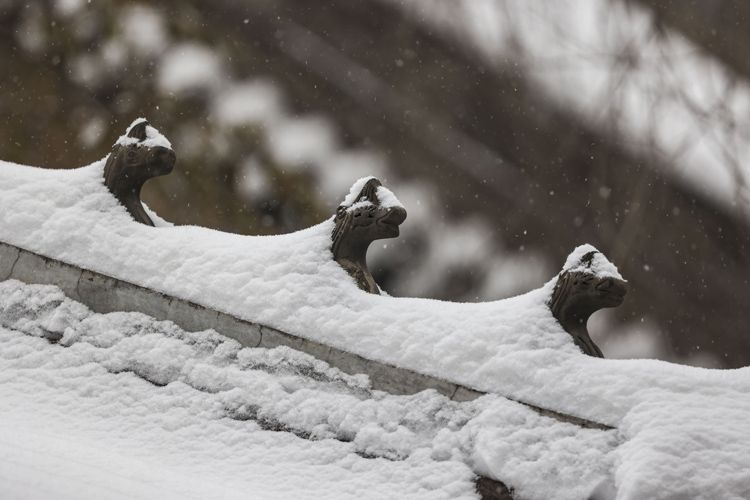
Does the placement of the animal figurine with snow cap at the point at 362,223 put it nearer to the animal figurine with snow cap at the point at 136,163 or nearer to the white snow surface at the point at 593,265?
the white snow surface at the point at 593,265

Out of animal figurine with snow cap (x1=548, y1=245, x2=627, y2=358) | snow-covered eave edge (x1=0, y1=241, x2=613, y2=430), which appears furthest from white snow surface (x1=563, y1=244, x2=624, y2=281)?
snow-covered eave edge (x1=0, y1=241, x2=613, y2=430)

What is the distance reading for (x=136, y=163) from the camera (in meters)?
4.54

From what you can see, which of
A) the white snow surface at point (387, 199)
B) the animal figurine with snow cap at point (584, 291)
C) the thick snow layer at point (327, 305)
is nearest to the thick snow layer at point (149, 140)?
the thick snow layer at point (327, 305)

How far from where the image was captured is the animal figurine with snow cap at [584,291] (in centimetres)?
333

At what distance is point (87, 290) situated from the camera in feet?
14.0

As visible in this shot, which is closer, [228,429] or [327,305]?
[228,429]

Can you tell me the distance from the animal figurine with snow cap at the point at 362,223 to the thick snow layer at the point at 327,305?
6 cm

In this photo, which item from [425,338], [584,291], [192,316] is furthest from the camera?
[192,316]

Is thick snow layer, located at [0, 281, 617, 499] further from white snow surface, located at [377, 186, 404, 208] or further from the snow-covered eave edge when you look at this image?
white snow surface, located at [377, 186, 404, 208]

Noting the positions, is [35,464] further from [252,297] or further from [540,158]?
[540,158]

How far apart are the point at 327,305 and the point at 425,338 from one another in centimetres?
46

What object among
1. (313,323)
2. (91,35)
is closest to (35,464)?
(313,323)

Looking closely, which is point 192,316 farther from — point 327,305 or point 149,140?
Answer: point 149,140

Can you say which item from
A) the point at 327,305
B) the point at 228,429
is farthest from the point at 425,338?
the point at 228,429
